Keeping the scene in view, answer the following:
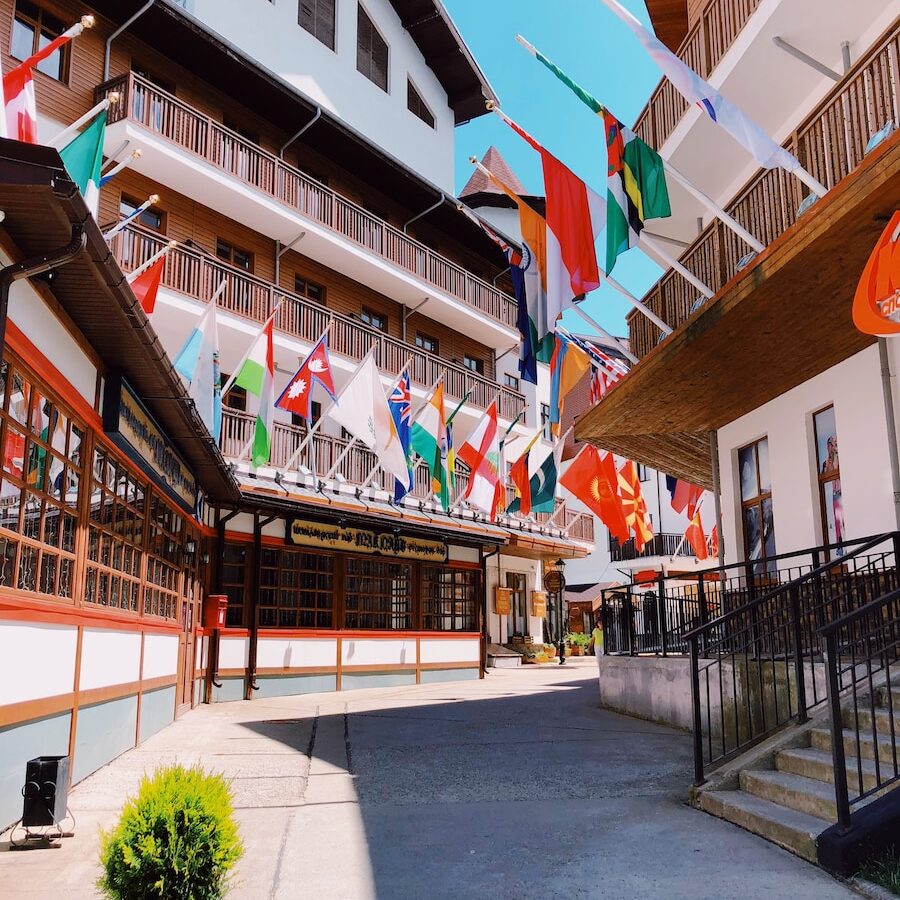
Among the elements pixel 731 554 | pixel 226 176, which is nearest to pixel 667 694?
pixel 731 554

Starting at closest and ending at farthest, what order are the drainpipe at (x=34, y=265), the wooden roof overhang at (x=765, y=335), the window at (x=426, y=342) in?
the drainpipe at (x=34, y=265)
the wooden roof overhang at (x=765, y=335)
the window at (x=426, y=342)

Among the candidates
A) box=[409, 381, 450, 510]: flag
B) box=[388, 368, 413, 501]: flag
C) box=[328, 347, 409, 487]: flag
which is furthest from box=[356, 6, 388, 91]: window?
box=[328, 347, 409, 487]: flag

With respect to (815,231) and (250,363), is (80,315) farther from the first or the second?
(250,363)

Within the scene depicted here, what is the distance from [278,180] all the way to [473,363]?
10083 millimetres

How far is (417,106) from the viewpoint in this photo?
2702 centimetres

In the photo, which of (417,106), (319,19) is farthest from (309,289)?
(417,106)

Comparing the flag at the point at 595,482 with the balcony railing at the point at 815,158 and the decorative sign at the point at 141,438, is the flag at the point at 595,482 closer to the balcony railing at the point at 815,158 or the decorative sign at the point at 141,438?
the balcony railing at the point at 815,158

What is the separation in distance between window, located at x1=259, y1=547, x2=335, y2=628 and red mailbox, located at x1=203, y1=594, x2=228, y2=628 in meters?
1.54

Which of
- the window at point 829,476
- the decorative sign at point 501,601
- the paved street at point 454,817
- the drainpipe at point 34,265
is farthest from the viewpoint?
the decorative sign at point 501,601

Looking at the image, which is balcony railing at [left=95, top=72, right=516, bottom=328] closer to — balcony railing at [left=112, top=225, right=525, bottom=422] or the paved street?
balcony railing at [left=112, top=225, right=525, bottom=422]

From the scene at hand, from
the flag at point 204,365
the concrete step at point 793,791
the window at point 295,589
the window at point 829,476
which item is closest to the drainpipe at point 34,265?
the concrete step at point 793,791

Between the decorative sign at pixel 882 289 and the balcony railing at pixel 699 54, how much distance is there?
5788 millimetres

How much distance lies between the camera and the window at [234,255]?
771 inches

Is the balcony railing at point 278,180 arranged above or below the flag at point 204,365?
above
